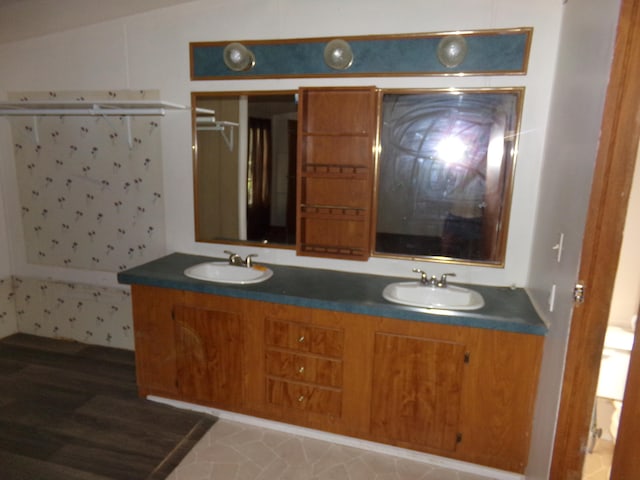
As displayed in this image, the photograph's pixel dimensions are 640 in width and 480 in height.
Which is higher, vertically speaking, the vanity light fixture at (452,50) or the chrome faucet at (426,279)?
the vanity light fixture at (452,50)

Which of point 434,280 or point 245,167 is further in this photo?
point 245,167

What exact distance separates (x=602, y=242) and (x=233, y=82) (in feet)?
6.85

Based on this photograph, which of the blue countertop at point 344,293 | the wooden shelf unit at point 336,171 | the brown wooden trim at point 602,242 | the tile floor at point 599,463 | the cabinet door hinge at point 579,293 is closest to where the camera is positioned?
the brown wooden trim at point 602,242

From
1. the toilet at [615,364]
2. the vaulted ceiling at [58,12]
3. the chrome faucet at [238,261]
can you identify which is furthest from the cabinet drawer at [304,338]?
the vaulted ceiling at [58,12]

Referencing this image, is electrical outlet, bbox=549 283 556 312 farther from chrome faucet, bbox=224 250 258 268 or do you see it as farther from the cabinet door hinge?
chrome faucet, bbox=224 250 258 268

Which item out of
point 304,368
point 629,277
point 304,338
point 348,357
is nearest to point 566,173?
point 629,277

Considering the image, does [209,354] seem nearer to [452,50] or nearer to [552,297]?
[552,297]

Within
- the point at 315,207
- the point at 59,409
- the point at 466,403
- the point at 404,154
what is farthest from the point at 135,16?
the point at 466,403

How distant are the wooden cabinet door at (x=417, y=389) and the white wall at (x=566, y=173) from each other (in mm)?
367

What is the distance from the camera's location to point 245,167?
8.07ft

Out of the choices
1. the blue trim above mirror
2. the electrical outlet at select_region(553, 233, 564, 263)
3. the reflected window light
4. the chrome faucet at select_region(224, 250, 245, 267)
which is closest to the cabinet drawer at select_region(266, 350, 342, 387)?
the chrome faucet at select_region(224, 250, 245, 267)

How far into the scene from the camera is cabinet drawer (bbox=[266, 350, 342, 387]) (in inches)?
79.1

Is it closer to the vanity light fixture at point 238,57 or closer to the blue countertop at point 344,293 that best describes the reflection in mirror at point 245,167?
the vanity light fixture at point 238,57

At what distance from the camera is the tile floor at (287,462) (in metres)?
1.89
